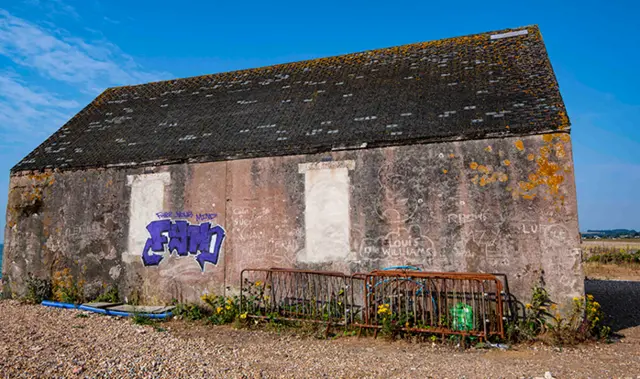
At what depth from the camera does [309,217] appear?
9508mm

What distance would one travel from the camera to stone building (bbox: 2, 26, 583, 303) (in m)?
8.19

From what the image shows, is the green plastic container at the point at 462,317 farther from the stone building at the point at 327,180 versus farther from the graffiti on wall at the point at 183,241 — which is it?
the graffiti on wall at the point at 183,241

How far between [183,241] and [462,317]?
6491mm

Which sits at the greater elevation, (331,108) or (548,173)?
(331,108)

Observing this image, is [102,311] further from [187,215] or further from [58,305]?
[187,215]

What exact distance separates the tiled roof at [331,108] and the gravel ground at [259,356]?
397 centimetres

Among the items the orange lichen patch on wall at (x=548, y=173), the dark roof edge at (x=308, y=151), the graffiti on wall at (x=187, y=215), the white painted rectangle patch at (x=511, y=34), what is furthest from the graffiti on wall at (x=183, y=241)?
the white painted rectangle patch at (x=511, y=34)

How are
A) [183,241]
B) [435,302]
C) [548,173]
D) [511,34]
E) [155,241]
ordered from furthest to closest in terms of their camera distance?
[511,34]
[155,241]
[183,241]
[435,302]
[548,173]

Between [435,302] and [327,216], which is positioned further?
[327,216]

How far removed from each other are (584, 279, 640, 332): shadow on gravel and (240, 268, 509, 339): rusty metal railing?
3056 millimetres

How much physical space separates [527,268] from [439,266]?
1.55m

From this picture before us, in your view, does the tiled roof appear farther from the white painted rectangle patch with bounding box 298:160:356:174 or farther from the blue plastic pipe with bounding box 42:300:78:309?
the blue plastic pipe with bounding box 42:300:78:309

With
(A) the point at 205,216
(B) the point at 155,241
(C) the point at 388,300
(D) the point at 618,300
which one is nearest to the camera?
(C) the point at 388,300

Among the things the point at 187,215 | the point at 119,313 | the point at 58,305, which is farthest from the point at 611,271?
the point at 58,305
